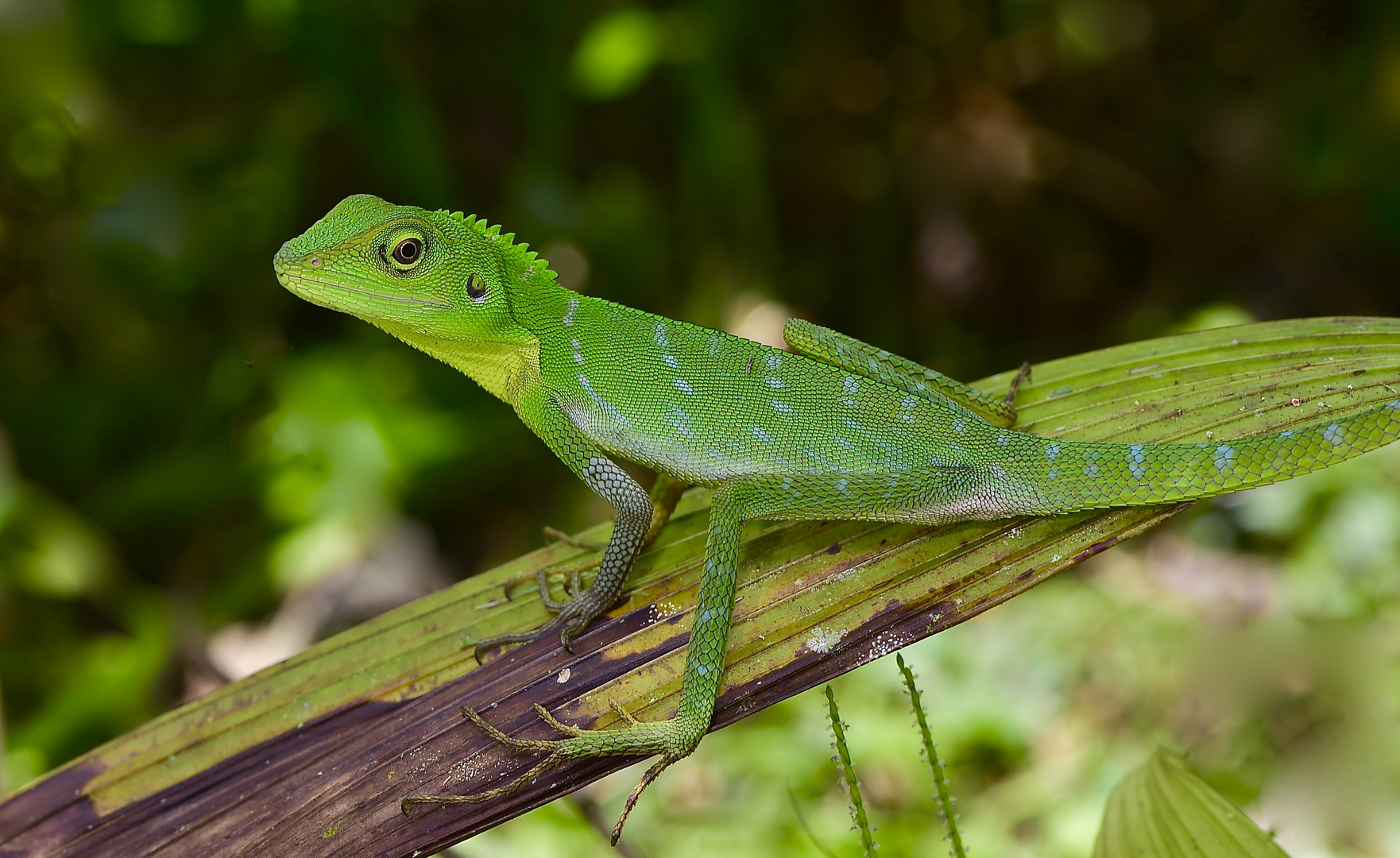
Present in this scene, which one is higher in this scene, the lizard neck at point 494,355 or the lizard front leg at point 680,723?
the lizard neck at point 494,355

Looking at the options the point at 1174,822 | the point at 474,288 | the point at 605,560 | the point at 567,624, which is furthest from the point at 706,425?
the point at 1174,822

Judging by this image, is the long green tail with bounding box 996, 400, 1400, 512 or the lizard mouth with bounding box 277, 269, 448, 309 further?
the lizard mouth with bounding box 277, 269, 448, 309

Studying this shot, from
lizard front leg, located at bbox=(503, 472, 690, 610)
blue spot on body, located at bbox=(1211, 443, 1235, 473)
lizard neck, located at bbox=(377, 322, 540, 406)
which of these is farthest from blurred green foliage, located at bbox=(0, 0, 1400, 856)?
blue spot on body, located at bbox=(1211, 443, 1235, 473)

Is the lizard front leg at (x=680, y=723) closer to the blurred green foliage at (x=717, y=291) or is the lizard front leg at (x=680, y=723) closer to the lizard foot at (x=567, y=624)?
the lizard foot at (x=567, y=624)

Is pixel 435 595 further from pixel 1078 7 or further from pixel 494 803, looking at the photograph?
pixel 1078 7

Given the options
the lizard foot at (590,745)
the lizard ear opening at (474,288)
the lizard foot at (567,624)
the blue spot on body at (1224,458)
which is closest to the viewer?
the lizard foot at (590,745)

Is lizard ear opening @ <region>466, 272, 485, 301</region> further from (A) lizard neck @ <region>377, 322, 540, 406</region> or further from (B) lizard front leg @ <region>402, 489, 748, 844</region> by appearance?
(B) lizard front leg @ <region>402, 489, 748, 844</region>

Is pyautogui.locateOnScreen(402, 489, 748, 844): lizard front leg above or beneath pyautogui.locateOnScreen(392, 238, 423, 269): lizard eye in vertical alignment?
beneath

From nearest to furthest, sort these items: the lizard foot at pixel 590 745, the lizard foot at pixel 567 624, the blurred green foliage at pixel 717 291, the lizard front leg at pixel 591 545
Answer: the lizard foot at pixel 590 745, the lizard foot at pixel 567 624, the lizard front leg at pixel 591 545, the blurred green foliage at pixel 717 291

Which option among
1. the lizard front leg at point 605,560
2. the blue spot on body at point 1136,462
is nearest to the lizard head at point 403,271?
the lizard front leg at point 605,560
